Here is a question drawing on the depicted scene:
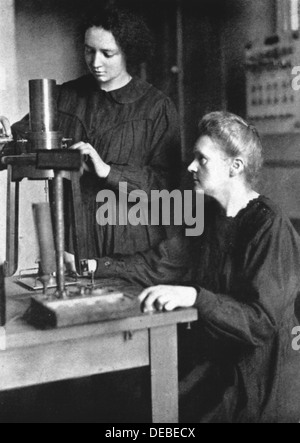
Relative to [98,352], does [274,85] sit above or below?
above

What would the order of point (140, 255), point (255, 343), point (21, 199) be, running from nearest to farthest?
point (255, 343) < point (140, 255) < point (21, 199)

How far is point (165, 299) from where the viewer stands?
5.17ft

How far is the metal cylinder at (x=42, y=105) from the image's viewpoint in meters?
1.70

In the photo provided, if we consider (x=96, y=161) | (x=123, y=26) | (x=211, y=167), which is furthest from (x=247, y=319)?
(x=123, y=26)

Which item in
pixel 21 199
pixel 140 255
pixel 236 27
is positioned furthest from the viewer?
pixel 21 199

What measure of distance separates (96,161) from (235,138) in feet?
1.62

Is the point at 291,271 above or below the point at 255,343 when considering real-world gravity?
above

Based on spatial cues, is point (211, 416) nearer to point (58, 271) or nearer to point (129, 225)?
point (58, 271)

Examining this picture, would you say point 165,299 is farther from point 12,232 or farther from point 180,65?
point 180,65

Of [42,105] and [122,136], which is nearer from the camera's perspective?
[42,105]

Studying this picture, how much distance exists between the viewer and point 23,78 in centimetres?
403

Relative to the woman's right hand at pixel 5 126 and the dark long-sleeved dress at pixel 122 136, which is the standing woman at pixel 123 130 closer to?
the dark long-sleeved dress at pixel 122 136

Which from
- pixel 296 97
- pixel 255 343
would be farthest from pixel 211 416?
pixel 296 97

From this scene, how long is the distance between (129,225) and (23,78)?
1994 mm
